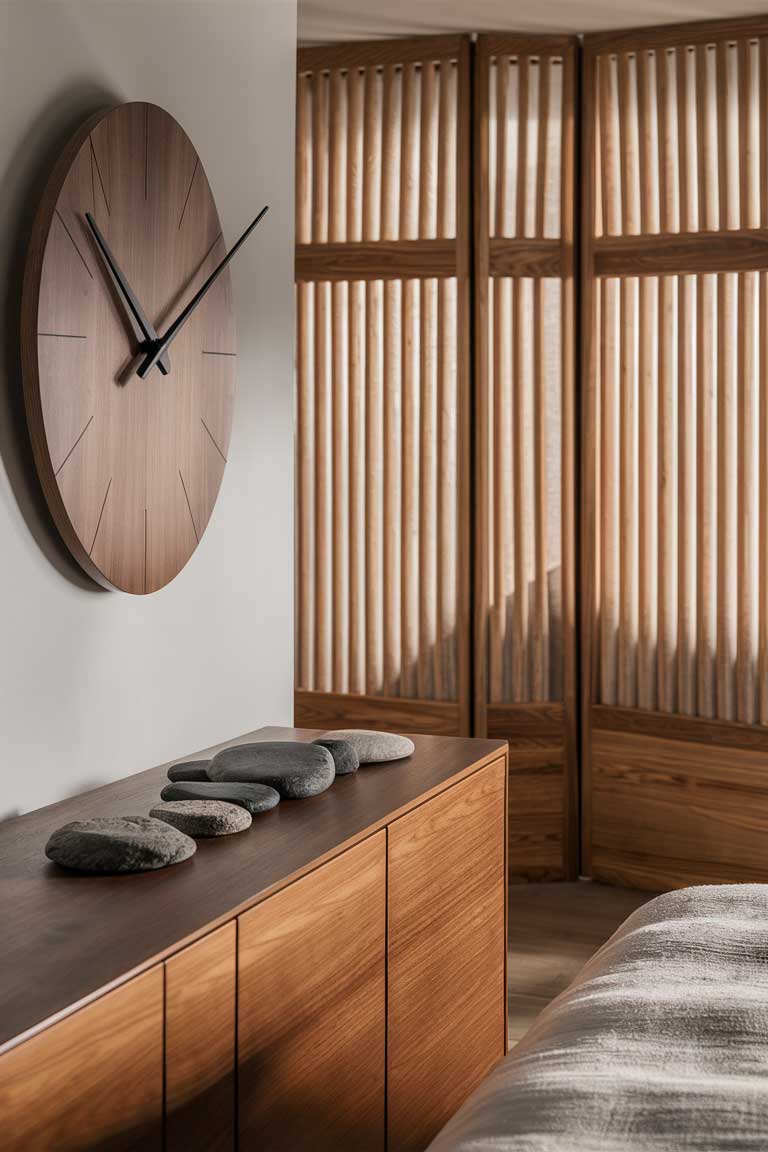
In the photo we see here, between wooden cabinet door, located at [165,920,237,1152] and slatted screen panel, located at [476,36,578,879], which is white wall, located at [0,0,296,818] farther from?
slatted screen panel, located at [476,36,578,879]

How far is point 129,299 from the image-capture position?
1898 mm

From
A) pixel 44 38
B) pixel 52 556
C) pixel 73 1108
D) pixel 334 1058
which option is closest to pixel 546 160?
pixel 44 38

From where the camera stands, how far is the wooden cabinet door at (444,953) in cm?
183

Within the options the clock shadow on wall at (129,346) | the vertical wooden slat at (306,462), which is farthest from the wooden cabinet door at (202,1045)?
the vertical wooden slat at (306,462)

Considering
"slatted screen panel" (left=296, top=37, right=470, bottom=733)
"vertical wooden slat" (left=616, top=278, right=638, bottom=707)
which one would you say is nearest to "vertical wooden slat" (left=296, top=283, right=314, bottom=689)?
"slatted screen panel" (left=296, top=37, right=470, bottom=733)

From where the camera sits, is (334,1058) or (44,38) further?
(44,38)

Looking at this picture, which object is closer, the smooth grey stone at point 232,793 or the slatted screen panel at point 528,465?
the smooth grey stone at point 232,793

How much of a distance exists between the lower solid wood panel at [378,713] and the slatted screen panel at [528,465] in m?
0.10

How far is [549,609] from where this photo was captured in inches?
146

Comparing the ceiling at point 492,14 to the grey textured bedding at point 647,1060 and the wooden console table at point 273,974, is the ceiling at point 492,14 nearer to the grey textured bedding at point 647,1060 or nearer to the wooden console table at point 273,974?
the wooden console table at point 273,974

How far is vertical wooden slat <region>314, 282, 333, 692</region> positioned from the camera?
12.3 ft

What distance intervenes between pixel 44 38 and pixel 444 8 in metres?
1.98

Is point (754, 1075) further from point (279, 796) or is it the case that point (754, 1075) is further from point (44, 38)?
point (44, 38)

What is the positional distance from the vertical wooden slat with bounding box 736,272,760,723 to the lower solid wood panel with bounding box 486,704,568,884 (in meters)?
0.57
